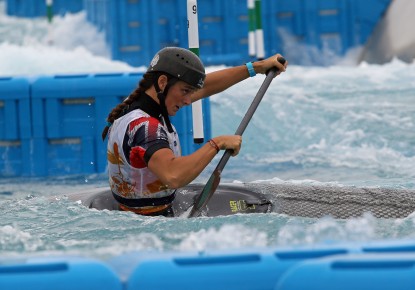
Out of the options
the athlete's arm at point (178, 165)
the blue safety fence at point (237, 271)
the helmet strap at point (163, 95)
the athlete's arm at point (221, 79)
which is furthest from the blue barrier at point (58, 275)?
the athlete's arm at point (221, 79)

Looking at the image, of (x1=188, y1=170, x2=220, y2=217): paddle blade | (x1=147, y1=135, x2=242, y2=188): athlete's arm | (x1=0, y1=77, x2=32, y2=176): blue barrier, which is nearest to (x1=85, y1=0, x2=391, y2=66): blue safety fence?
(x1=0, y1=77, x2=32, y2=176): blue barrier

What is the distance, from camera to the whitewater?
3.68m

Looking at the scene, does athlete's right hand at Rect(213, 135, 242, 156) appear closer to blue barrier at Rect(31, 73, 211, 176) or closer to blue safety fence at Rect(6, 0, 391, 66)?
blue barrier at Rect(31, 73, 211, 176)

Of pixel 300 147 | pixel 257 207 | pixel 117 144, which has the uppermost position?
pixel 117 144

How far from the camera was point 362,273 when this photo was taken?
101 inches

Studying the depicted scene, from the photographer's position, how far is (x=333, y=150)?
862 cm

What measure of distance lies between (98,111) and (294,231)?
12.9 feet

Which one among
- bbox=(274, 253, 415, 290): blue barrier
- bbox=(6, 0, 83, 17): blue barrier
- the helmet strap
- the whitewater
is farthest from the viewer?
bbox=(6, 0, 83, 17): blue barrier

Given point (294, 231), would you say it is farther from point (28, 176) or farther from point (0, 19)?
point (0, 19)

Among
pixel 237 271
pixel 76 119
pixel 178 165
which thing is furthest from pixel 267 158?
pixel 237 271

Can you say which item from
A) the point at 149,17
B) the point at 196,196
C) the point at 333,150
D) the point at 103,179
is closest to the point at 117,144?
the point at 196,196

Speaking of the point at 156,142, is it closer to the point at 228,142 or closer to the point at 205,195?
the point at 228,142

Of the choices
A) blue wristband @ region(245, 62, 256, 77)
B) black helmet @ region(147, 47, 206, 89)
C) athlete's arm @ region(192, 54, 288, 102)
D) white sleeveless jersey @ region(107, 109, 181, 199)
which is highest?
black helmet @ region(147, 47, 206, 89)

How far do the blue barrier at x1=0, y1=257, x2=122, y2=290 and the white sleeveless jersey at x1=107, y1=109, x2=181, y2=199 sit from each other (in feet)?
5.11
